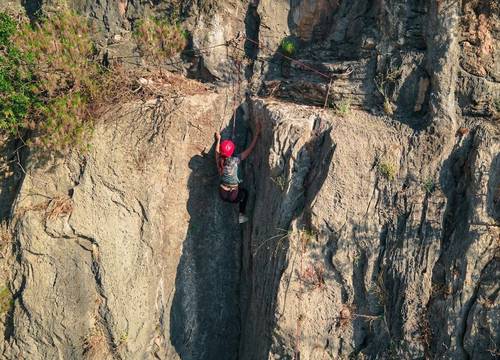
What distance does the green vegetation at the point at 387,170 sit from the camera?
6.27m

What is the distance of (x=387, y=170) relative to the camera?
628cm

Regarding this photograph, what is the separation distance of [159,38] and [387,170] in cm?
446

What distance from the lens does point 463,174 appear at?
19.8ft

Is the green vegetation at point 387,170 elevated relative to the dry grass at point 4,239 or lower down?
elevated

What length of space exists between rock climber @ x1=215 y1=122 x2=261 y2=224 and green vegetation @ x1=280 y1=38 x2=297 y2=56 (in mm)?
1302

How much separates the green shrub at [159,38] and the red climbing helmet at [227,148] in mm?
1981

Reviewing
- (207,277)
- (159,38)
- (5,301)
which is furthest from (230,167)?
(5,301)

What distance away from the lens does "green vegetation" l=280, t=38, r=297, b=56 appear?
7473 millimetres

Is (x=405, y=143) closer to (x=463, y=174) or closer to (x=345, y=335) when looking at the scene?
(x=463, y=174)

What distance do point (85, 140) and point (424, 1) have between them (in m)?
5.47

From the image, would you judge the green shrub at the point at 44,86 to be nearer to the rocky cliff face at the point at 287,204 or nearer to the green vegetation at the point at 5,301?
the rocky cliff face at the point at 287,204

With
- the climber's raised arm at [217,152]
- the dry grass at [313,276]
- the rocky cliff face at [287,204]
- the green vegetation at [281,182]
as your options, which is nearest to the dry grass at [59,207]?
the rocky cliff face at [287,204]

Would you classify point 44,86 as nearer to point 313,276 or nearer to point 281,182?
point 281,182

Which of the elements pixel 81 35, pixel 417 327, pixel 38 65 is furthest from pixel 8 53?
pixel 417 327
